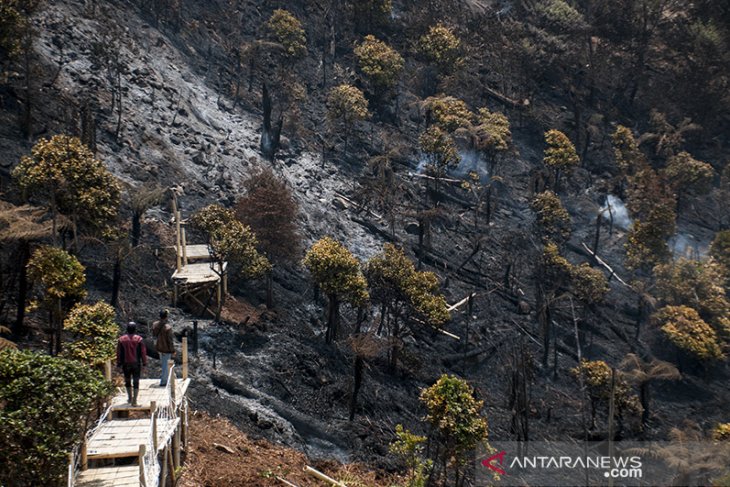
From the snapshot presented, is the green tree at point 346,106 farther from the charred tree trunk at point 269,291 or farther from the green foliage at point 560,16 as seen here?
the green foliage at point 560,16

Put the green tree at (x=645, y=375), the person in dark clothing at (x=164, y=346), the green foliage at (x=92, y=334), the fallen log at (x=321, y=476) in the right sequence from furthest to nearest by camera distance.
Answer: the green tree at (x=645, y=375), the fallen log at (x=321, y=476), the green foliage at (x=92, y=334), the person in dark clothing at (x=164, y=346)

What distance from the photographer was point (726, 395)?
3669 centimetres

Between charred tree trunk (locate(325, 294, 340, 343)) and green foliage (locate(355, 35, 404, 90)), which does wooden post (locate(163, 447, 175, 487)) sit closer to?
charred tree trunk (locate(325, 294, 340, 343))

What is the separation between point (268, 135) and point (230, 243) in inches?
600

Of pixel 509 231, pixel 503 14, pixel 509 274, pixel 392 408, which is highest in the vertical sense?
pixel 503 14

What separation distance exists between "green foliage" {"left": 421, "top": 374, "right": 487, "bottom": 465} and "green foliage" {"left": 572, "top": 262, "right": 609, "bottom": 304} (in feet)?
72.3

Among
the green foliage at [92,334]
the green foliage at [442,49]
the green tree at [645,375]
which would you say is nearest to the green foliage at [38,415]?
the green foliage at [92,334]

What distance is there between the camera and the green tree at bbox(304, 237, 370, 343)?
1118 inches

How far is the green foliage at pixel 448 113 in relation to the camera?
147 feet

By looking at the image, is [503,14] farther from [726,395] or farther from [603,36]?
[726,395]

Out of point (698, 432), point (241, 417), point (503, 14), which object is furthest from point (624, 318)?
point (503, 14)

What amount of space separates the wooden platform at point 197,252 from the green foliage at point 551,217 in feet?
79.3

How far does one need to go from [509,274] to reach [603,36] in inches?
1248

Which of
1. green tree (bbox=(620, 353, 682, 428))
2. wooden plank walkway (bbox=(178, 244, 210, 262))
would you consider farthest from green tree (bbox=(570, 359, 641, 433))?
wooden plank walkway (bbox=(178, 244, 210, 262))
